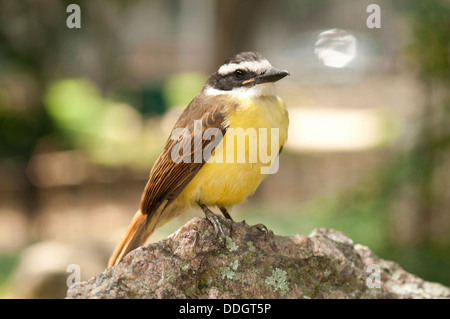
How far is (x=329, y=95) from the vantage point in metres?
15.4

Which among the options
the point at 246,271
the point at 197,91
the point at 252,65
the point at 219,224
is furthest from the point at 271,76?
the point at 197,91

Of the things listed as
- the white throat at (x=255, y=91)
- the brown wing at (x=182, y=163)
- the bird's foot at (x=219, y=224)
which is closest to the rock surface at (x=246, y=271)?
the bird's foot at (x=219, y=224)

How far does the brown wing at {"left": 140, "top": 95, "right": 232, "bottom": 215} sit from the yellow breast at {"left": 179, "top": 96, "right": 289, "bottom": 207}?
50mm

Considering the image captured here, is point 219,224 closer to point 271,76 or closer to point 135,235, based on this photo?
point 135,235

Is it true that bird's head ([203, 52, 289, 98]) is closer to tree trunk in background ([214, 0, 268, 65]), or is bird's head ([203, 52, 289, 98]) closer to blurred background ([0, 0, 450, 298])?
blurred background ([0, 0, 450, 298])

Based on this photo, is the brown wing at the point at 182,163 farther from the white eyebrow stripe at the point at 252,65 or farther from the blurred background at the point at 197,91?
the blurred background at the point at 197,91

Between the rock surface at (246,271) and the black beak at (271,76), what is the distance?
2.57ft

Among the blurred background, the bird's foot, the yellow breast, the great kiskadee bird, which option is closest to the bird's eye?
the great kiskadee bird

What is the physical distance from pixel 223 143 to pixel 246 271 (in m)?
0.68

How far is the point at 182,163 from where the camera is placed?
289cm

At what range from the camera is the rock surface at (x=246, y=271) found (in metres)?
2.42
